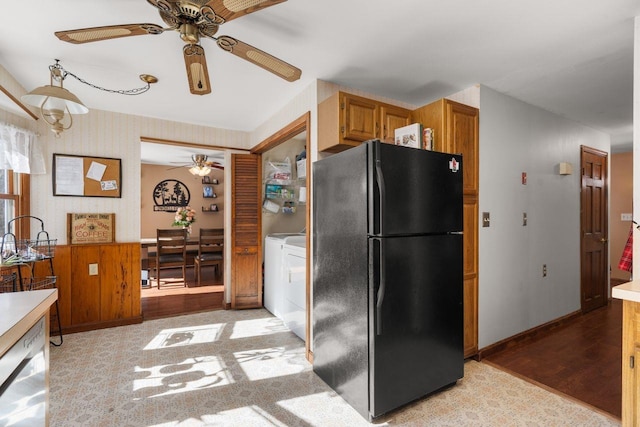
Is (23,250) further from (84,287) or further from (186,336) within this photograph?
(186,336)

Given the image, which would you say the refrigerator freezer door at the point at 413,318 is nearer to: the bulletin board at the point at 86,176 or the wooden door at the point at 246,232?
the wooden door at the point at 246,232

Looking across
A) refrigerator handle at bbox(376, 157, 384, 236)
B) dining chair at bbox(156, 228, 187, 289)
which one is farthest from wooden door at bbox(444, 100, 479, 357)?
dining chair at bbox(156, 228, 187, 289)

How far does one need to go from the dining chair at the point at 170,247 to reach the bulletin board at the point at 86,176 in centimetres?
178

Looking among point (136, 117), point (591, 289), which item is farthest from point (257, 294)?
point (591, 289)

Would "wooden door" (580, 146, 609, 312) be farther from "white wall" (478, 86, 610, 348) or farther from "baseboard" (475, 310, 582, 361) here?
"baseboard" (475, 310, 582, 361)

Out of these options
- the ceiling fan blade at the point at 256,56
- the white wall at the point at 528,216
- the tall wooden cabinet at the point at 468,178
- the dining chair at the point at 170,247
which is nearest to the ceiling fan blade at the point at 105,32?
the ceiling fan blade at the point at 256,56

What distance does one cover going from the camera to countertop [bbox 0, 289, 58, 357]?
2.90ft

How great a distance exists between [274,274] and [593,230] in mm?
4080

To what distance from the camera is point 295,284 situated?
3.16 m

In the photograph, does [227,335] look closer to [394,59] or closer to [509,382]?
[509,382]

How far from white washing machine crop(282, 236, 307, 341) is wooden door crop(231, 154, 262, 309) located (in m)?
0.80

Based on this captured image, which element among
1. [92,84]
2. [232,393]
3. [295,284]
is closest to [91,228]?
[92,84]

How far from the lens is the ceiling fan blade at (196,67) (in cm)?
155

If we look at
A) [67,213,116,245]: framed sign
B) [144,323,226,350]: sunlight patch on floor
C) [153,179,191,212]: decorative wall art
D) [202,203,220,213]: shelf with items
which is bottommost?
[144,323,226,350]: sunlight patch on floor
